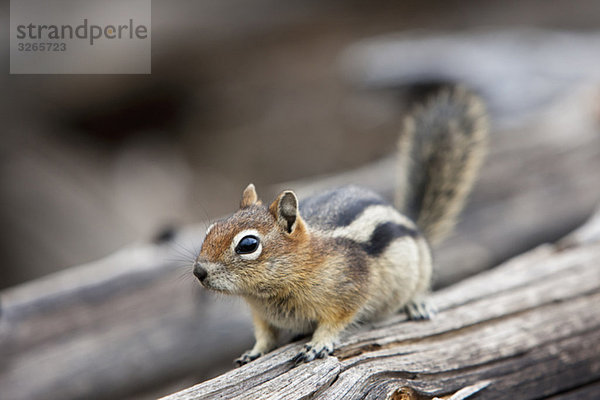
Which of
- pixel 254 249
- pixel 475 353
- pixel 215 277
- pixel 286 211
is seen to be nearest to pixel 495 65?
pixel 475 353

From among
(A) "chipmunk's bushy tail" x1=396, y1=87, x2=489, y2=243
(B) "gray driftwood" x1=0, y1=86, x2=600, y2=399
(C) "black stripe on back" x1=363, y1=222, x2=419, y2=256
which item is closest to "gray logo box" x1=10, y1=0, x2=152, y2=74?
(B) "gray driftwood" x1=0, y1=86, x2=600, y2=399

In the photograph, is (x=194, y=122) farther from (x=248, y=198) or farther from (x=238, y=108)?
(x=248, y=198)

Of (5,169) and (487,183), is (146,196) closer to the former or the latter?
(5,169)

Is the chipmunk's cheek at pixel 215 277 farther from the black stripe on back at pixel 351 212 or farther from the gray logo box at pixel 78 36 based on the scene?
the gray logo box at pixel 78 36

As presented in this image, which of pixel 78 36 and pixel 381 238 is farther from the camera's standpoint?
pixel 78 36

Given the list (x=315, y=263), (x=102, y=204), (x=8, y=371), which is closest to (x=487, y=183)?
(x=315, y=263)

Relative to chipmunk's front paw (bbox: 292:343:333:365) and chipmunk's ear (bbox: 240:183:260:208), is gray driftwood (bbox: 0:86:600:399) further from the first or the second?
chipmunk's ear (bbox: 240:183:260:208)
